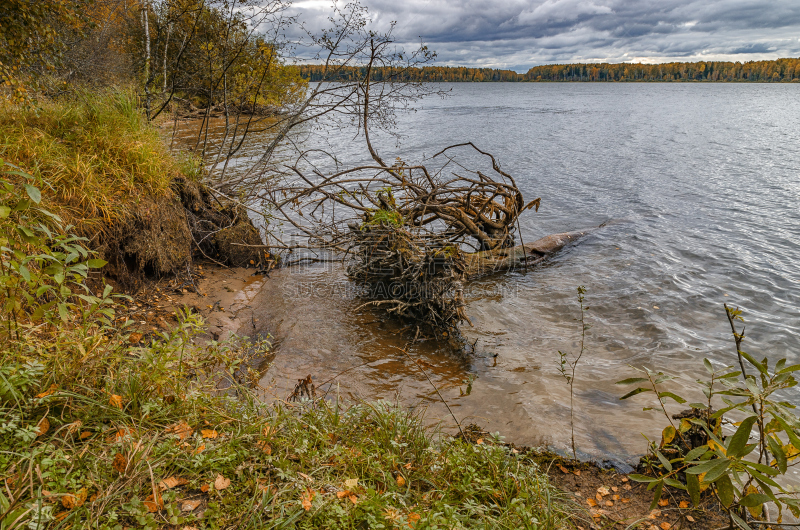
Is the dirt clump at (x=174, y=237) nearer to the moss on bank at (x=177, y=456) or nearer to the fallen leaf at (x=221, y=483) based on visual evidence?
the moss on bank at (x=177, y=456)

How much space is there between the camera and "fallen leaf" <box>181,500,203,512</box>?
83.7 inches

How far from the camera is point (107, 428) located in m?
2.41

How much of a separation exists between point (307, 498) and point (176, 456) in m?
0.81

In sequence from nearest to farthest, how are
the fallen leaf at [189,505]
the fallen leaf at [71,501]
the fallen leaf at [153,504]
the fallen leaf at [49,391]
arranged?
the fallen leaf at [71,501]
the fallen leaf at [153,504]
the fallen leaf at [189,505]
the fallen leaf at [49,391]

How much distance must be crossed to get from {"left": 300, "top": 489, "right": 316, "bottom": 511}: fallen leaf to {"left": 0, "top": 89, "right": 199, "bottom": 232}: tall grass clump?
4.08 meters

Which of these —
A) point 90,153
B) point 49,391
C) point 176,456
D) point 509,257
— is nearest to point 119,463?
point 176,456

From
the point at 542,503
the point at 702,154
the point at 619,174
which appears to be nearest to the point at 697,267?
the point at 542,503

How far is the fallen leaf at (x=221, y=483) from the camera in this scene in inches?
88.7

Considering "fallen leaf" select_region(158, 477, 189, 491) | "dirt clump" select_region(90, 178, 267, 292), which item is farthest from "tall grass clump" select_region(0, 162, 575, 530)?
"dirt clump" select_region(90, 178, 267, 292)

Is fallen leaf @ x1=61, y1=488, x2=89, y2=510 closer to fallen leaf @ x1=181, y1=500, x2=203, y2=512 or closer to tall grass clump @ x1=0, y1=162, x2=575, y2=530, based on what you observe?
tall grass clump @ x1=0, y1=162, x2=575, y2=530

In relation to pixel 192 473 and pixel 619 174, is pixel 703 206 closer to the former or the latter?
pixel 619 174

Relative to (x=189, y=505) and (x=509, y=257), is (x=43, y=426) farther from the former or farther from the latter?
(x=509, y=257)

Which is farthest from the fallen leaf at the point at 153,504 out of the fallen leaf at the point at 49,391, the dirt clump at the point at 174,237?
the dirt clump at the point at 174,237

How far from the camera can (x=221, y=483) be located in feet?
7.48
